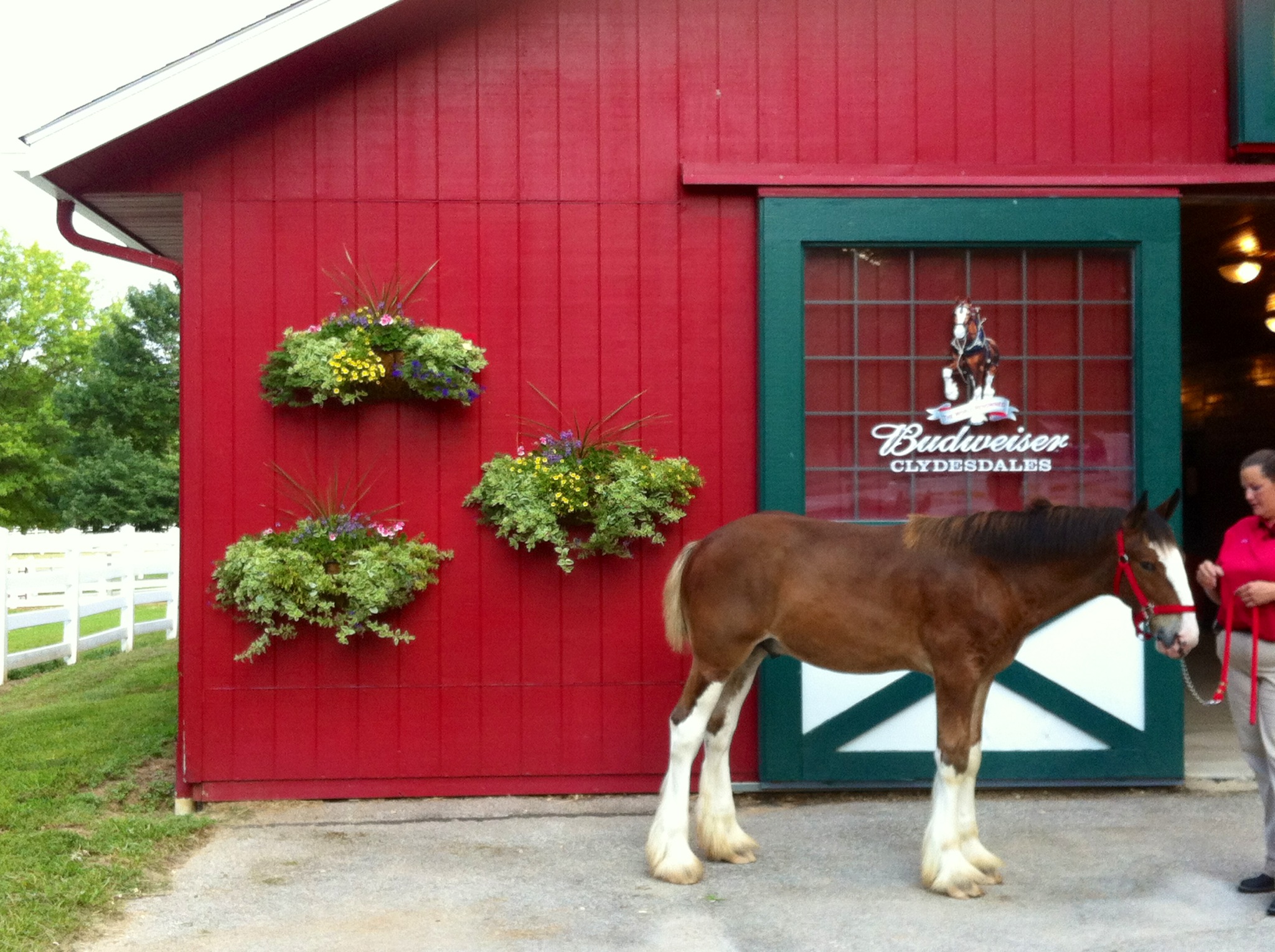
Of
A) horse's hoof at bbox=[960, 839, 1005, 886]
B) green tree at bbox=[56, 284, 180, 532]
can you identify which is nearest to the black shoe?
horse's hoof at bbox=[960, 839, 1005, 886]

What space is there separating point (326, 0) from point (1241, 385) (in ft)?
33.3

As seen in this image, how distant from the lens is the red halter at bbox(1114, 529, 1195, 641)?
4.69m

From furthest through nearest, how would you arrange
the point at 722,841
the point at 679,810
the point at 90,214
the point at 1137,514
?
the point at 90,214, the point at 722,841, the point at 679,810, the point at 1137,514

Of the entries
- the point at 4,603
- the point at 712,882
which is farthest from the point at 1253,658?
the point at 4,603

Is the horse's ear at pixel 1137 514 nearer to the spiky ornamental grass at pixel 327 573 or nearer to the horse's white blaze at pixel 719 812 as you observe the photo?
the horse's white blaze at pixel 719 812

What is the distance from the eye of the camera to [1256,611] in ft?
Answer: 15.2

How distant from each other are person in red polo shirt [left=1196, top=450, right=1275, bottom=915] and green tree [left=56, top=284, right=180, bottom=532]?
41229 millimetres

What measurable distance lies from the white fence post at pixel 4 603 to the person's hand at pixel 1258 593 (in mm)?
10151

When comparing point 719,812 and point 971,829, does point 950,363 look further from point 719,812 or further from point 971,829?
point 719,812

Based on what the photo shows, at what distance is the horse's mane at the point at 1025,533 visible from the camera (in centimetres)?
498

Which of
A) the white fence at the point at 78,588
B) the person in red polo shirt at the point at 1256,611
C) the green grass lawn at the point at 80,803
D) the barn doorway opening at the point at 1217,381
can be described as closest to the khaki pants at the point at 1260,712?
the person in red polo shirt at the point at 1256,611

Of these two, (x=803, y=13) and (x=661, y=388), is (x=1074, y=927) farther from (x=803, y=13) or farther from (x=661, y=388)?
(x=803, y=13)

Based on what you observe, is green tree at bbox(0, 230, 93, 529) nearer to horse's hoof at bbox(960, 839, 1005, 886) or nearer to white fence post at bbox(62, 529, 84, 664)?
white fence post at bbox(62, 529, 84, 664)

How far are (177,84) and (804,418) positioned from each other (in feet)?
11.3
